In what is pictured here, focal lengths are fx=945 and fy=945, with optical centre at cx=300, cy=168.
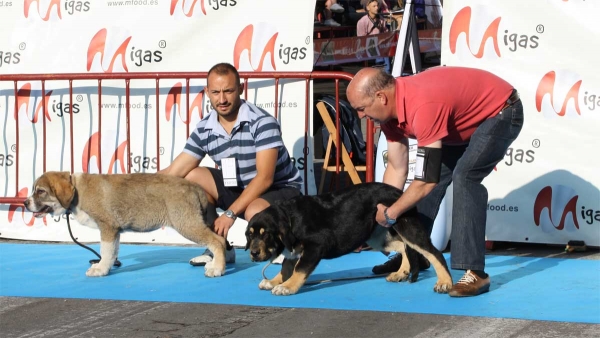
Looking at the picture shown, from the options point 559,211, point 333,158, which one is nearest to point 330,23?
point 333,158

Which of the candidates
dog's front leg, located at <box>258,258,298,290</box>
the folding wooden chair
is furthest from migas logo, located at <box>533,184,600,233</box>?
dog's front leg, located at <box>258,258,298,290</box>

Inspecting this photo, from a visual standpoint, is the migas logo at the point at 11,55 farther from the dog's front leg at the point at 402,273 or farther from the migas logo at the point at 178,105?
the dog's front leg at the point at 402,273

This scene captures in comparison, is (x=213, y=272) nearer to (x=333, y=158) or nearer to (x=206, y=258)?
(x=206, y=258)

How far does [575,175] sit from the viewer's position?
7.50 m

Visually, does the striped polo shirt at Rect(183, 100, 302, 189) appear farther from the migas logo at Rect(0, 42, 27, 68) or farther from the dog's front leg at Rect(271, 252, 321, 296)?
the migas logo at Rect(0, 42, 27, 68)

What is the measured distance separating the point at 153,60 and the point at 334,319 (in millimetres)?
3973

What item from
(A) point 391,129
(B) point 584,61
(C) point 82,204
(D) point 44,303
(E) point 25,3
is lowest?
(D) point 44,303

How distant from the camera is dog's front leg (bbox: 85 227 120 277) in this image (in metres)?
6.69

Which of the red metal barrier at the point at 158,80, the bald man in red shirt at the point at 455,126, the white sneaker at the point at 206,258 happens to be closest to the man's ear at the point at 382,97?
the bald man in red shirt at the point at 455,126

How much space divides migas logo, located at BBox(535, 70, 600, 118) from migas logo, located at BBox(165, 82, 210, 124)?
291 centimetres

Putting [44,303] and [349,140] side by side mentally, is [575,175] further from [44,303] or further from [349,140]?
[44,303]

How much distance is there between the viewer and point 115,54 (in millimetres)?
8594

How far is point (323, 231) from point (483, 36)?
2644mm

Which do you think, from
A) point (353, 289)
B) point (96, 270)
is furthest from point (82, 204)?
point (353, 289)
